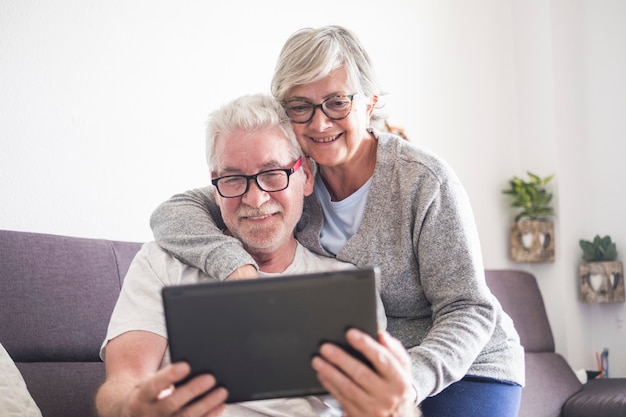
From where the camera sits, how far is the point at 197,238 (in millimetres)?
1647

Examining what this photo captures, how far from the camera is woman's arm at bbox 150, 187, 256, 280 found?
1.58 meters

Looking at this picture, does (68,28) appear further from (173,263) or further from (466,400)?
(466,400)

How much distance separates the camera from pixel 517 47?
14.9 ft

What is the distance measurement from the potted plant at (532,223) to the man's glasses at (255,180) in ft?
9.28

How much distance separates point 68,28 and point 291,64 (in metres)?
1.11

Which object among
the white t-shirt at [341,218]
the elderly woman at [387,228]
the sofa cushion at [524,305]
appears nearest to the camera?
the elderly woman at [387,228]

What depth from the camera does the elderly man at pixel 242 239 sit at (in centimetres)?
152

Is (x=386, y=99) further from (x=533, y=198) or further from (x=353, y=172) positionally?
(x=353, y=172)

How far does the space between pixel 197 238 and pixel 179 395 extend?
1.90 ft

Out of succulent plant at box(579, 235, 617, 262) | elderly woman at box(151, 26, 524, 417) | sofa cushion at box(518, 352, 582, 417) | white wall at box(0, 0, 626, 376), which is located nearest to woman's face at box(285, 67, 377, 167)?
elderly woman at box(151, 26, 524, 417)

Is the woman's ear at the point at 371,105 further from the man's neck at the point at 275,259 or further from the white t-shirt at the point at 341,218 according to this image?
the man's neck at the point at 275,259

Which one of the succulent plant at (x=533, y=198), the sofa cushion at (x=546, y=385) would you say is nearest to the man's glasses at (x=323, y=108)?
the sofa cushion at (x=546, y=385)

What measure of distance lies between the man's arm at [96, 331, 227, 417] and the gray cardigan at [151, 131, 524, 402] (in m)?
0.20

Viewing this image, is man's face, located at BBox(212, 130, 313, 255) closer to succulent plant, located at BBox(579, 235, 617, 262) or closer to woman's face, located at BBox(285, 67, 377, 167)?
woman's face, located at BBox(285, 67, 377, 167)
